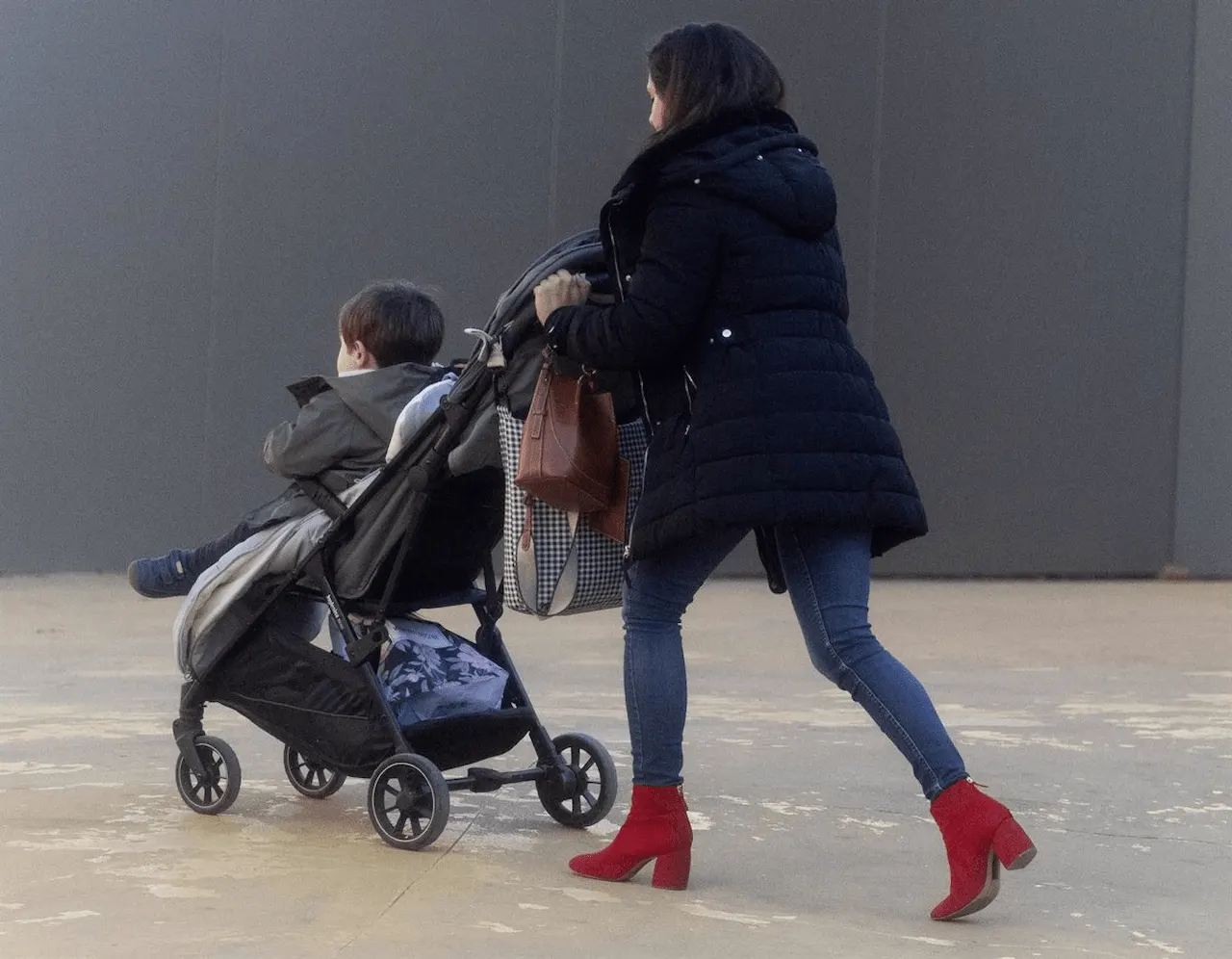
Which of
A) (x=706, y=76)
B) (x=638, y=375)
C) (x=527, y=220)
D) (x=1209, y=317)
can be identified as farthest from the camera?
(x=1209, y=317)

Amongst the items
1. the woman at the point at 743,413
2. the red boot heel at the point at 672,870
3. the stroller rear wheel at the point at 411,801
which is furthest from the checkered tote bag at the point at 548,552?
the red boot heel at the point at 672,870

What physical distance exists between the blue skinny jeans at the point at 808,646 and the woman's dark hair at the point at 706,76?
0.77 metres

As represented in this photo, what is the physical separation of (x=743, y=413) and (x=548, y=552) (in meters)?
0.56

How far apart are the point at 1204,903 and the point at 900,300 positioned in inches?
237

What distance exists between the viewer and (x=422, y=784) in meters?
3.66

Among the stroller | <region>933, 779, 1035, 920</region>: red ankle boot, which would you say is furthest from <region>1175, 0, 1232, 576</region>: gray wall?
<region>933, 779, 1035, 920</region>: red ankle boot

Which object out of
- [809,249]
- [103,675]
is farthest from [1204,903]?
[103,675]

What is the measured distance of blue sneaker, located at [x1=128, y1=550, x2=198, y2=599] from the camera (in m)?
4.17

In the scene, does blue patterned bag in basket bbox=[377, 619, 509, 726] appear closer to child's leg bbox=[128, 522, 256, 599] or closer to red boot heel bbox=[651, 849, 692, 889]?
child's leg bbox=[128, 522, 256, 599]

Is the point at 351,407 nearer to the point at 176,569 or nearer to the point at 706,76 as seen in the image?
the point at 176,569

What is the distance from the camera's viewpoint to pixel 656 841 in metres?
3.38

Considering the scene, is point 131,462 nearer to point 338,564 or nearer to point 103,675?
point 103,675

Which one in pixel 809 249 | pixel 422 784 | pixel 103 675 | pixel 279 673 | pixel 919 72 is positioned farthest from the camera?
pixel 919 72

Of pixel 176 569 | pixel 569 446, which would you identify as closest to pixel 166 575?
pixel 176 569
